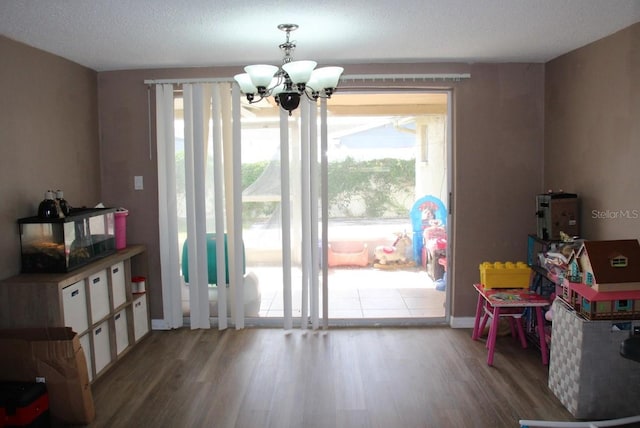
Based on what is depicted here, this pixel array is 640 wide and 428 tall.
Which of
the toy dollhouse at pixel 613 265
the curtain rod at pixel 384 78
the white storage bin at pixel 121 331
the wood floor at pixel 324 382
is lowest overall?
the wood floor at pixel 324 382

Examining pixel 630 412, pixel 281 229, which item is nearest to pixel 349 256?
pixel 281 229

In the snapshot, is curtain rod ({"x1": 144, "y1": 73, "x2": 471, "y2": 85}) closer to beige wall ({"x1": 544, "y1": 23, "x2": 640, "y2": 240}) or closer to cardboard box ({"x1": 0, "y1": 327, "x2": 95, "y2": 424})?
beige wall ({"x1": 544, "y1": 23, "x2": 640, "y2": 240})

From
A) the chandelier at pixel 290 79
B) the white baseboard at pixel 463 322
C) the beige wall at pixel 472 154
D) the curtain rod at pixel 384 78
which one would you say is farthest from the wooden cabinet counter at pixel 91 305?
the white baseboard at pixel 463 322

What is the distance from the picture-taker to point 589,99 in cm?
323

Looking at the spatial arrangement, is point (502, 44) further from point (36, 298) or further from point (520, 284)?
point (36, 298)

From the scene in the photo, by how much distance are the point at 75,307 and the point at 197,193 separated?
1336 mm

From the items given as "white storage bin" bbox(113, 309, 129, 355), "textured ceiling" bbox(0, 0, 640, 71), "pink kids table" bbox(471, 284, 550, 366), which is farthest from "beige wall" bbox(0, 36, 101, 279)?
"pink kids table" bbox(471, 284, 550, 366)

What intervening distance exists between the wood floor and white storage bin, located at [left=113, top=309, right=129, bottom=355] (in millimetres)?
86

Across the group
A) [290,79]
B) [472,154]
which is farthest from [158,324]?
[472,154]

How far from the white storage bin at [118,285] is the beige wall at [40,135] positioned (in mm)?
590

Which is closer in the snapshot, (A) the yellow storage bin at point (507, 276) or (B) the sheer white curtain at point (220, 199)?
(A) the yellow storage bin at point (507, 276)

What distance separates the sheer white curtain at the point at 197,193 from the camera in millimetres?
3850

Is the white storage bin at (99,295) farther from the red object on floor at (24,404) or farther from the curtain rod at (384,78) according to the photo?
the curtain rod at (384,78)

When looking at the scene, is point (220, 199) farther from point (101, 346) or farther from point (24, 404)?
point (24, 404)
